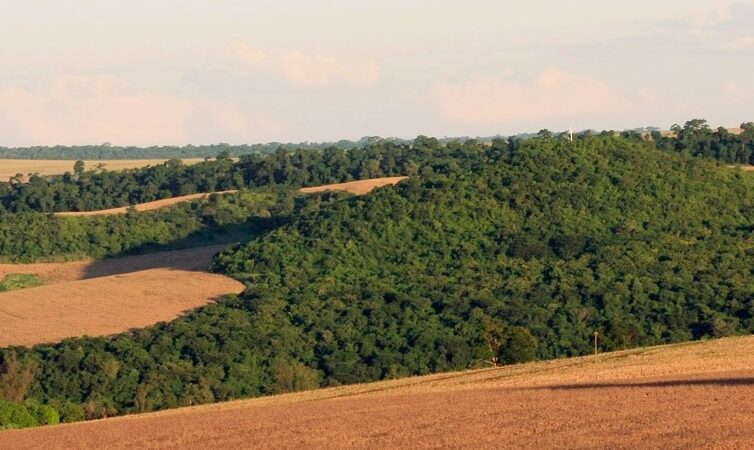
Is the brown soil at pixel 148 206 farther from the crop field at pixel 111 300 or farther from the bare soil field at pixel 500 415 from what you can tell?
the bare soil field at pixel 500 415

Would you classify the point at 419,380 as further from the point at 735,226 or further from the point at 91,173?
the point at 91,173

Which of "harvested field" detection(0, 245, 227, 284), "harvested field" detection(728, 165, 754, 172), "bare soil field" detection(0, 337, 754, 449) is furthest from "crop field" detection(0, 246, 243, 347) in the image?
"harvested field" detection(728, 165, 754, 172)

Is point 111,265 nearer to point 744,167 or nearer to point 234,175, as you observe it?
point 234,175

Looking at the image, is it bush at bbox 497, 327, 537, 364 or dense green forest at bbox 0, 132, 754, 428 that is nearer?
bush at bbox 497, 327, 537, 364

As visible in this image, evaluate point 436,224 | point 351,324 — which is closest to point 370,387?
point 351,324

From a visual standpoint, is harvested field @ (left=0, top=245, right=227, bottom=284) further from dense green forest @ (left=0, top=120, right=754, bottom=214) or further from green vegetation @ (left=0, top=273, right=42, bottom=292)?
dense green forest @ (left=0, top=120, right=754, bottom=214)

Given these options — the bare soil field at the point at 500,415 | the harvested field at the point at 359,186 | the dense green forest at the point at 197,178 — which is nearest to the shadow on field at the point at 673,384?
the bare soil field at the point at 500,415
